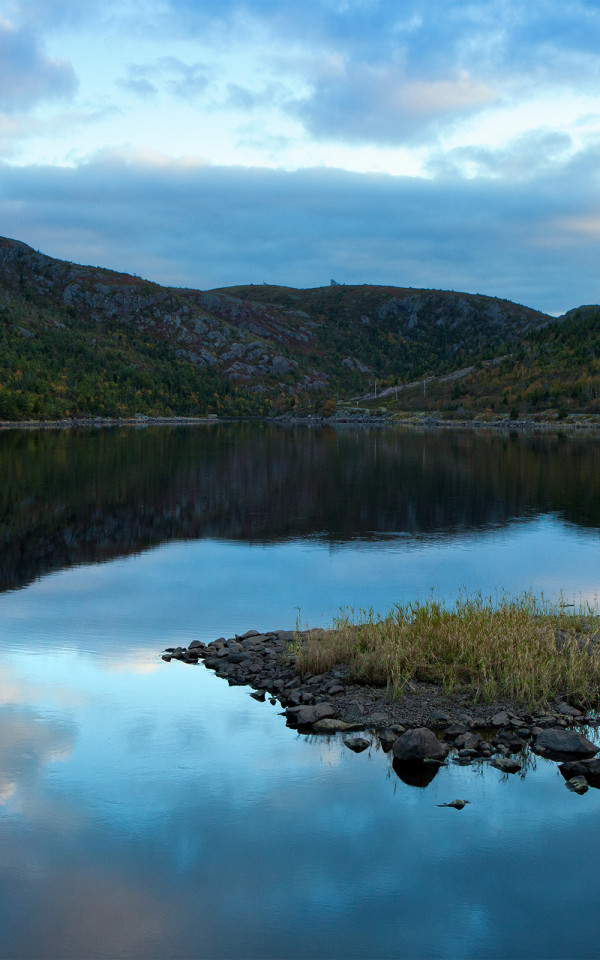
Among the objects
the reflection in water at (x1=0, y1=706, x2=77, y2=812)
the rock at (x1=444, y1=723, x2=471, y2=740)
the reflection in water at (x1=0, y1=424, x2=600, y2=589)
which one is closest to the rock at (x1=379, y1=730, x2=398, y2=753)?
the rock at (x1=444, y1=723, x2=471, y2=740)

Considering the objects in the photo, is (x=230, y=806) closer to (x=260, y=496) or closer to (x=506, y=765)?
(x=506, y=765)

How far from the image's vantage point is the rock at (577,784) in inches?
375

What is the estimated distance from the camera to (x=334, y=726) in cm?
1111

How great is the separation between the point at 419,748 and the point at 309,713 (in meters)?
1.93

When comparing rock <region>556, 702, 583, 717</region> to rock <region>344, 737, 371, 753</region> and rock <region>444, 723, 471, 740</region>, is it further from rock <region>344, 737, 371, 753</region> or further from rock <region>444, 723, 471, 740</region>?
rock <region>344, 737, 371, 753</region>

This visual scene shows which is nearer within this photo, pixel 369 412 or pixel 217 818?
pixel 217 818

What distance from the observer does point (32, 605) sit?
18391 mm

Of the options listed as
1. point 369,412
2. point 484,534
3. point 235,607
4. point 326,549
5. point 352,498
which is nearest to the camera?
point 235,607

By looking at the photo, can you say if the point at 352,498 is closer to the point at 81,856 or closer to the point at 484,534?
the point at 484,534

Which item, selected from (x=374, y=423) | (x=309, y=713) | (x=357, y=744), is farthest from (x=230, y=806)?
(x=374, y=423)

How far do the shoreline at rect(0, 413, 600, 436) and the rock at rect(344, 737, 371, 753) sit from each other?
274ft

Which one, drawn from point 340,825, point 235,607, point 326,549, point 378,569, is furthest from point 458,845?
point 326,549

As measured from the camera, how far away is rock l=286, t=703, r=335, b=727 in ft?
37.2

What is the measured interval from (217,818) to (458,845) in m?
2.72
